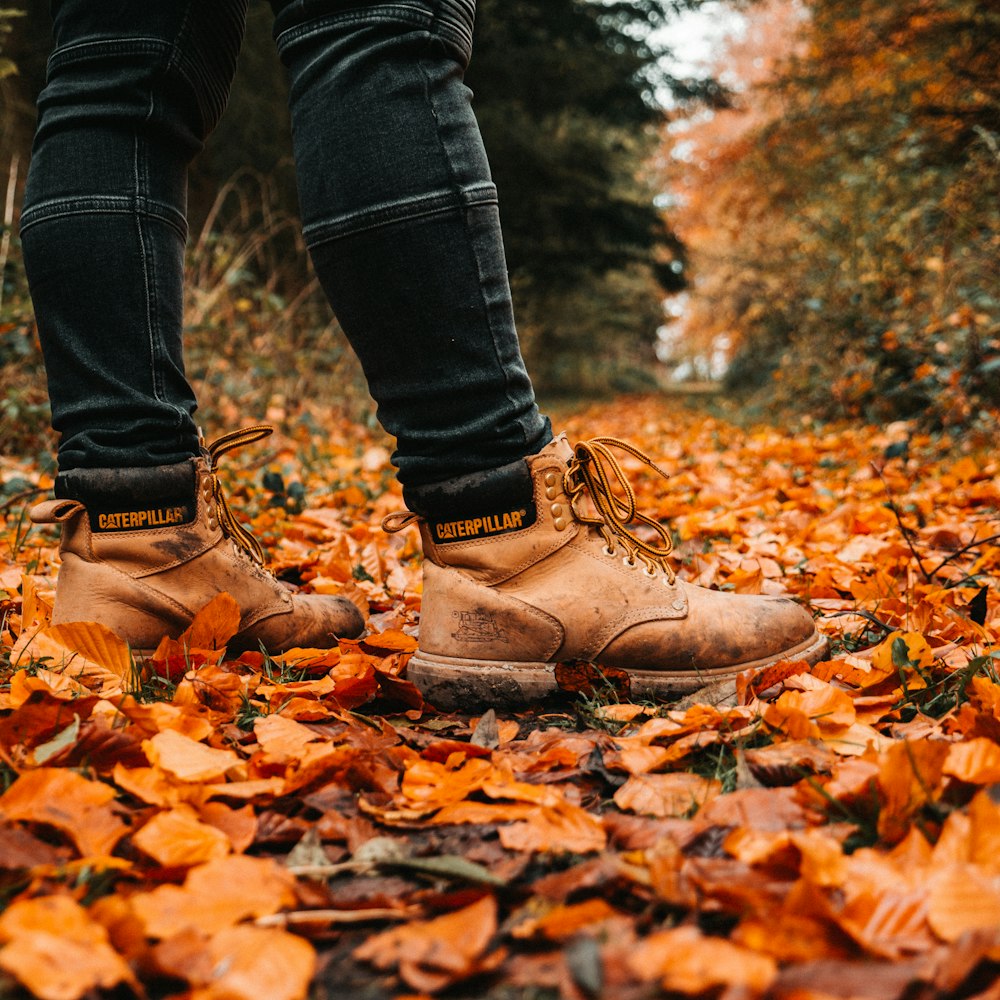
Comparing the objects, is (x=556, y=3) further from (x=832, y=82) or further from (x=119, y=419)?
(x=119, y=419)

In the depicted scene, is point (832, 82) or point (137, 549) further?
point (832, 82)

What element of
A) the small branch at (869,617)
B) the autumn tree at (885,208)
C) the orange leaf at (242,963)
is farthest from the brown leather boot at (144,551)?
the autumn tree at (885,208)

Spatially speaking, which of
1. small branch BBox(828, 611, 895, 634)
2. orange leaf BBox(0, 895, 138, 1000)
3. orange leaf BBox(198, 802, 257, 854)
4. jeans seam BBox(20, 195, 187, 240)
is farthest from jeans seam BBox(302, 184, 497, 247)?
small branch BBox(828, 611, 895, 634)

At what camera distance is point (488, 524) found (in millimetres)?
1214

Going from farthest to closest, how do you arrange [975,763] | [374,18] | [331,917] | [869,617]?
[869,617]
[374,18]
[975,763]
[331,917]

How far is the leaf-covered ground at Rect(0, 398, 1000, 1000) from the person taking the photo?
1.98ft

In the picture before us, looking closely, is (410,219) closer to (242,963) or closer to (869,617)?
(242,963)

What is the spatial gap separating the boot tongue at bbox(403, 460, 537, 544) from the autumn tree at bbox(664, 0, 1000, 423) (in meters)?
3.35

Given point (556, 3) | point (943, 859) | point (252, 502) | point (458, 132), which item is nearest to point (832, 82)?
point (556, 3)

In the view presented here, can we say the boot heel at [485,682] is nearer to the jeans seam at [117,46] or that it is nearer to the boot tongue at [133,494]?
the boot tongue at [133,494]

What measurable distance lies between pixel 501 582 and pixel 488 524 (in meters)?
0.09

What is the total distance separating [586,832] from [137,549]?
81cm

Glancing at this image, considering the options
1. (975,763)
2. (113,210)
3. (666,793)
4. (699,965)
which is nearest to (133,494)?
(113,210)

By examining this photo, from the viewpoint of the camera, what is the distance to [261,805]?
91 cm
